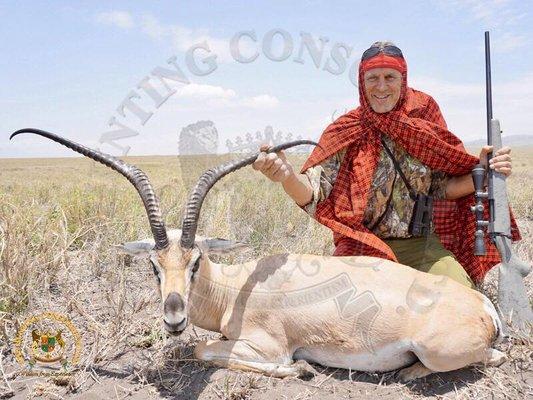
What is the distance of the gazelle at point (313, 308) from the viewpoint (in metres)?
4.17

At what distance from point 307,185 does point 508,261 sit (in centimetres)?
216

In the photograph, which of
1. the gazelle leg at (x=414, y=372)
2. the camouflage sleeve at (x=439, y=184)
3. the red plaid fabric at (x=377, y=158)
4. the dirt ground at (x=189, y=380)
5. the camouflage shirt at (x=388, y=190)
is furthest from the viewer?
the camouflage sleeve at (x=439, y=184)

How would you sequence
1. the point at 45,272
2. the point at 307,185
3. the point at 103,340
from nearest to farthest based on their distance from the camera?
the point at 103,340, the point at 307,185, the point at 45,272

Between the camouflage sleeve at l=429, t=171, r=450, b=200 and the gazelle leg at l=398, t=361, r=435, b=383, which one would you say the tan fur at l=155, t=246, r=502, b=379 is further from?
the camouflage sleeve at l=429, t=171, r=450, b=200

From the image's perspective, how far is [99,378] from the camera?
4.33m

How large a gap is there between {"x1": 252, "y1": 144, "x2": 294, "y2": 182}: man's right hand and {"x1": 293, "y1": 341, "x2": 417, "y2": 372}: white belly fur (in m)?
1.67

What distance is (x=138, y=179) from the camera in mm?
4355

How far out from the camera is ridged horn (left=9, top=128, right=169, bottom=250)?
13.7ft

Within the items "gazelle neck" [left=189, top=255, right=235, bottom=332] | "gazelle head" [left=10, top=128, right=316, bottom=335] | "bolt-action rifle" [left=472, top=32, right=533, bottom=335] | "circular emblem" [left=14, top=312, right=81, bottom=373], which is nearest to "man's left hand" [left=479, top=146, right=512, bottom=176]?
"bolt-action rifle" [left=472, top=32, right=533, bottom=335]

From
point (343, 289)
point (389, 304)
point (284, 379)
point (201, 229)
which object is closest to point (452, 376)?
point (389, 304)

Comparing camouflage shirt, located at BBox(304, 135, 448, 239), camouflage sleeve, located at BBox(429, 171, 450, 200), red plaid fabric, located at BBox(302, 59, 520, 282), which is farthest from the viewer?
camouflage sleeve, located at BBox(429, 171, 450, 200)

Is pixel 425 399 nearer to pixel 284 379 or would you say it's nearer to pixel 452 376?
pixel 452 376

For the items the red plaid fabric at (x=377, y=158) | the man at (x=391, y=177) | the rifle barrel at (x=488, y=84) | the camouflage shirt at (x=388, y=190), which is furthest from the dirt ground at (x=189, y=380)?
the rifle barrel at (x=488, y=84)

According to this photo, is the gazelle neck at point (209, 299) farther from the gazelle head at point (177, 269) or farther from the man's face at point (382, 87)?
the man's face at point (382, 87)
